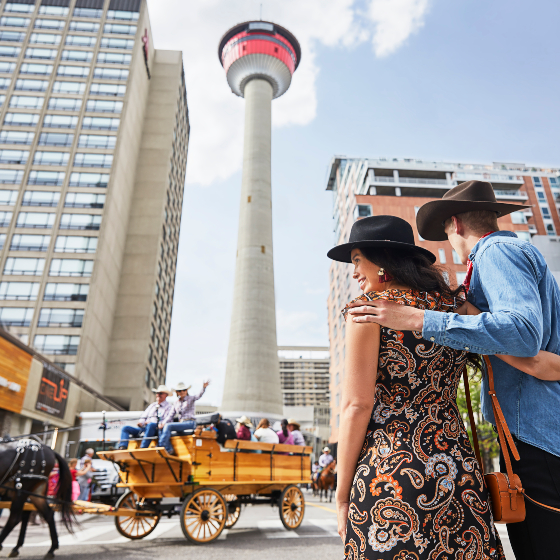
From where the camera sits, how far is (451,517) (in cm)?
181

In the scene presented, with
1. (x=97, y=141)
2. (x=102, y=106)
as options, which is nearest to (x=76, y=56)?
(x=102, y=106)

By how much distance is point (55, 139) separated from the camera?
1984 inches

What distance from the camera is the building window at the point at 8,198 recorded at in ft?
154

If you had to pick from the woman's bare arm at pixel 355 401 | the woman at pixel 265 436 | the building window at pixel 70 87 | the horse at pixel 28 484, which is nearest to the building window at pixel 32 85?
the building window at pixel 70 87

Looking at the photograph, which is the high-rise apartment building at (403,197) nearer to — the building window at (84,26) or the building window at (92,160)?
the building window at (92,160)

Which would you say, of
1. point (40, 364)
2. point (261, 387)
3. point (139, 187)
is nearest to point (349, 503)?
point (40, 364)

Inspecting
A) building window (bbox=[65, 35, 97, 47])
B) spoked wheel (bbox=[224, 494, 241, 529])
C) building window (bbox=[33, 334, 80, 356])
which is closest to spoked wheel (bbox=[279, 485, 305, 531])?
spoked wheel (bbox=[224, 494, 241, 529])

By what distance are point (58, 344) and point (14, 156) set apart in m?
21.6

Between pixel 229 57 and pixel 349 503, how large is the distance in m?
66.4

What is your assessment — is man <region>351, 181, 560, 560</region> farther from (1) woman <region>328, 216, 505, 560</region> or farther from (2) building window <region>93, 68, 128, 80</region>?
→ (2) building window <region>93, 68, 128, 80</region>

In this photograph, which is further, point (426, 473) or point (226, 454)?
point (226, 454)

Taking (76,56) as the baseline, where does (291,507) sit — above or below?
below

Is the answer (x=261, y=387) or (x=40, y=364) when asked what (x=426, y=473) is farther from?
(x=261, y=387)

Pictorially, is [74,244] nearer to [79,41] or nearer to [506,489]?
[79,41]
